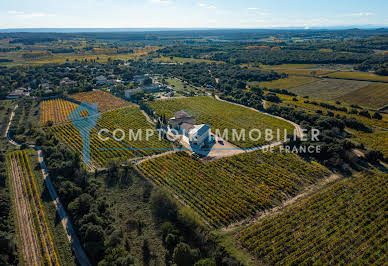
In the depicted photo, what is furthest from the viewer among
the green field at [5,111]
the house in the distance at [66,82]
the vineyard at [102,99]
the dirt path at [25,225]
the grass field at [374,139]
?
the house in the distance at [66,82]

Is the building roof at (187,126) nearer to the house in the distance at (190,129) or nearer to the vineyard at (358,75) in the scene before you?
the house in the distance at (190,129)

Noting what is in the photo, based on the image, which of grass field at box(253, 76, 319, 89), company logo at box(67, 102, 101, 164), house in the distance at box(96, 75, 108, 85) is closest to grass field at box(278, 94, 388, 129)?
grass field at box(253, 76, 319, 89)

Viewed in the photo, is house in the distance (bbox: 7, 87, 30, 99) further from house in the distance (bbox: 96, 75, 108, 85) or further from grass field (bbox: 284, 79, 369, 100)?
grass field (bbox: 284, 79, 369, 100)

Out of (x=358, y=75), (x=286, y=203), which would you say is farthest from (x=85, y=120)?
(x=358, y=75)

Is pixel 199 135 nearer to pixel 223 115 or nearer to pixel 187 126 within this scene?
pixel 187 126

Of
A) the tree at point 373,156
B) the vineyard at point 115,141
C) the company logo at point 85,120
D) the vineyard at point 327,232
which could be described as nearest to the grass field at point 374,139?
the tree at point 373,156

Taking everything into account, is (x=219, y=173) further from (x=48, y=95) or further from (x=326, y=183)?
(x=48, y=95)
